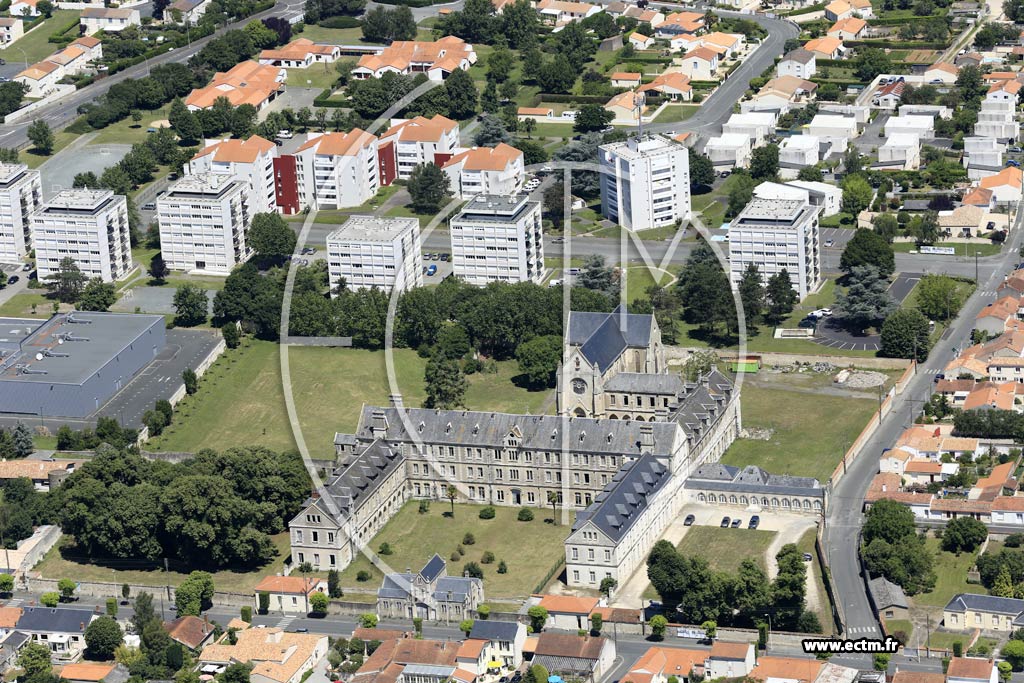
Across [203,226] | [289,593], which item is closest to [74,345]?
[203,226]

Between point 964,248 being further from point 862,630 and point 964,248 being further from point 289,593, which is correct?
point 289,593

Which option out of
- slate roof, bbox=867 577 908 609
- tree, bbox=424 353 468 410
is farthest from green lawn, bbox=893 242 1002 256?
slate roof, bbox=867 577 908 609

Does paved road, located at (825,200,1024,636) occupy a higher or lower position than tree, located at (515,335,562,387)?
lower

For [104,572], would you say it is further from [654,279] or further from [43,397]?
[654,279]

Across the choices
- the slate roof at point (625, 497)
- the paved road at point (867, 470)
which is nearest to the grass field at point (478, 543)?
the slate roof at point (625, 497)

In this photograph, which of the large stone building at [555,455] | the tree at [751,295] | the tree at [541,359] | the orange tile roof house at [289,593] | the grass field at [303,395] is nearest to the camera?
the orange tile roof house at [289,593]

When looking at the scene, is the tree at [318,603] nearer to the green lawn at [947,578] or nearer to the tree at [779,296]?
the green lawn at [947,578]

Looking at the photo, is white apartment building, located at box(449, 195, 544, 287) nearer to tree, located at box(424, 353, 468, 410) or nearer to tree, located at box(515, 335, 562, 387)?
tree, located at box(515, 335, 562, 387)
